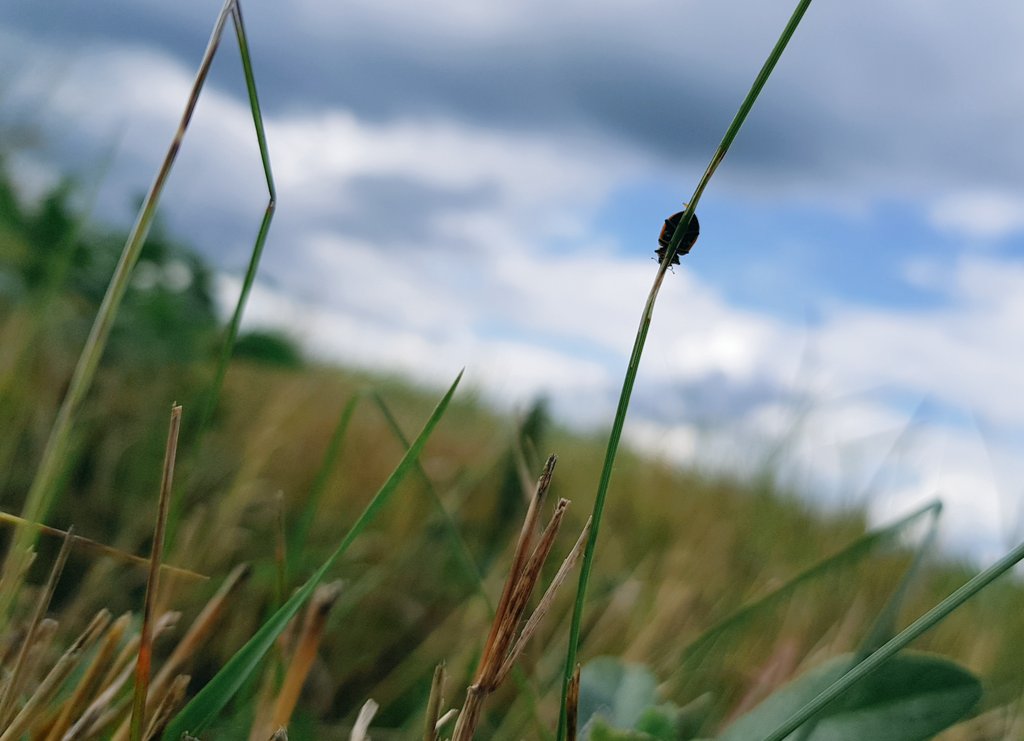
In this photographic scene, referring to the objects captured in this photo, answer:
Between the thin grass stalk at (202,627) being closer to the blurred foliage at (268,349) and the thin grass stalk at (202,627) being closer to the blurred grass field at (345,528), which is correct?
the blurred grass field at (345,528)

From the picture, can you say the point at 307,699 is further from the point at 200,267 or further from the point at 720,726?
the point at 200,267

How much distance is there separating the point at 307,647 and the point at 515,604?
155mm

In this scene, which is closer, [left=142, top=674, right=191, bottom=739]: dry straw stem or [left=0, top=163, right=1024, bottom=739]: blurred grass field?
[left=142, top=674, right=191, bottom=739]: dry straw stem

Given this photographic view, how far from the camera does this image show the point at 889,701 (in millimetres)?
471

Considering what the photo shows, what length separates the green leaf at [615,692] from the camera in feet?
1.77

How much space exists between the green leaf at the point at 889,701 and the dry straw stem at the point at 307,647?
0.82ft

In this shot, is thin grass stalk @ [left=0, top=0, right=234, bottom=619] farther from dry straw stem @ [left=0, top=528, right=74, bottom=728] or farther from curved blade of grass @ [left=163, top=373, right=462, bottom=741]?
curved blade of grass @ [left=163, top=373, right=462, bottom=741]

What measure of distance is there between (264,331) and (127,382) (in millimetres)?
244

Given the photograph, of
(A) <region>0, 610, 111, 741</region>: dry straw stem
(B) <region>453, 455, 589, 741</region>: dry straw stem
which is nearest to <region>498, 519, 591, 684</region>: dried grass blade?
(B) <region>453, 455, 589, 741</region>: dry straw stem

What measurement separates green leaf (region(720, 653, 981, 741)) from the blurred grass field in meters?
0.33

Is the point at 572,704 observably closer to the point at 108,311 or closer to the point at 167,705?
the point at 167,705

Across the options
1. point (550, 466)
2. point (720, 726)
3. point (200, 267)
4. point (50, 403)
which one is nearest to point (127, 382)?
point (50, 403)

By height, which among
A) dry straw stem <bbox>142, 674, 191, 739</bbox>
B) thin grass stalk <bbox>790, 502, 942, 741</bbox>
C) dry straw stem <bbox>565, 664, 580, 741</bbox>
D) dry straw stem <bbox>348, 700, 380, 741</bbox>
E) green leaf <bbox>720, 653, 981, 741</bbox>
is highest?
thin grass stalk <bbox>790, 502, 942, 741</bbox>

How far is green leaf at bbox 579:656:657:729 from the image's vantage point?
1.77ft
